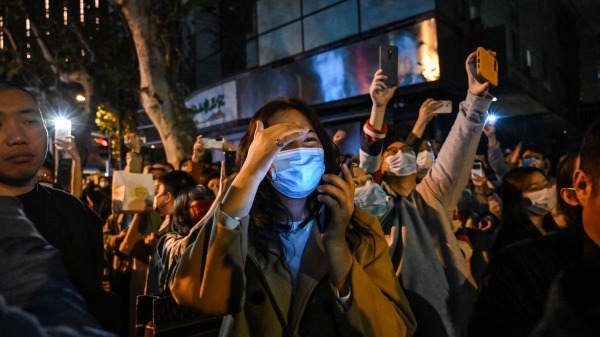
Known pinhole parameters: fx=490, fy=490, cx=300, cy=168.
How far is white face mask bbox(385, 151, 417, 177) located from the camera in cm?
346

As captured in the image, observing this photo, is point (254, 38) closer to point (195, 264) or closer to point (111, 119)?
point (111, 119)

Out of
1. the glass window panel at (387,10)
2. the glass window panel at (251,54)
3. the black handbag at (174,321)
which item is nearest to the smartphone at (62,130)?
the black handbag at (174,321)

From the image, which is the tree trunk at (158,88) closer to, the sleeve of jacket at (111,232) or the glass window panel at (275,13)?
the sleeve of jacket at (111,232)

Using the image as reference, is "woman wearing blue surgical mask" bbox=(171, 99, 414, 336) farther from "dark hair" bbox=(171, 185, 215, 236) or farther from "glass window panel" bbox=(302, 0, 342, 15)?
"glass window panel" bbox=(302, 0, 342, 15)

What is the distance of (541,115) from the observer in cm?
1166

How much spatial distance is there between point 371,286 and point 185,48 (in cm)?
2004

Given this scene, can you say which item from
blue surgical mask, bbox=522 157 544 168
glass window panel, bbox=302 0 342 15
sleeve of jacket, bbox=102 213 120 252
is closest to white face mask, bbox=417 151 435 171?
blue surgical mask, bbox=522 157 544 168

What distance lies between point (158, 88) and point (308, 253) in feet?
28.6

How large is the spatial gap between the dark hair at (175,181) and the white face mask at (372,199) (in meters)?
1.54

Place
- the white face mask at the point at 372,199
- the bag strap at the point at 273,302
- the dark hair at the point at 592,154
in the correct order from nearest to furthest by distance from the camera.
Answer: the dark hair at the point at 592,154 < the bag strap at the point at 273,302 < the white face mask at the point at 372,199

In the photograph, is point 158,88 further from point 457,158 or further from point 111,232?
point 457,158

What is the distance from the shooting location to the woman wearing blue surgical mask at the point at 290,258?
71.7 inches

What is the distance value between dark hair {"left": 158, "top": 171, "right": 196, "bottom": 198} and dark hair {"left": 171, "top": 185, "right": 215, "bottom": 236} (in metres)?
0.31

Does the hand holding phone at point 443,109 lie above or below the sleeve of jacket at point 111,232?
above
